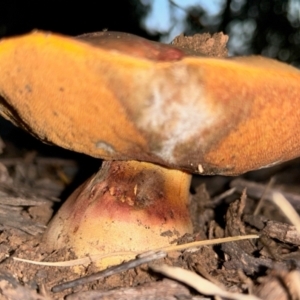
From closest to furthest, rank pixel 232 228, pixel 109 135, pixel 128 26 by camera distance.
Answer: pixel 109 135, pixel 232 228, pixel 128 26

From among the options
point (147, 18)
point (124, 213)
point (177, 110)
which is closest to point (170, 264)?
point (124, 213)

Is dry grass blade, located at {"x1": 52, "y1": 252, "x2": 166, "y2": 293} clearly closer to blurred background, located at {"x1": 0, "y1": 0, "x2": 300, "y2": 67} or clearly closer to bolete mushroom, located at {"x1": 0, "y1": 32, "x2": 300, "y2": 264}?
bolete mushroom, located at {"x1": 0, "y1": 32, "x2": 300, "y2": 264}

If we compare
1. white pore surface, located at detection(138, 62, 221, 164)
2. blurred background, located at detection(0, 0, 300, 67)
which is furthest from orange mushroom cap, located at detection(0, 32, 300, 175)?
blurred background, located at detection(0, 0, 300, 67)

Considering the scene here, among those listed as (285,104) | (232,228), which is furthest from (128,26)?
(285,104)

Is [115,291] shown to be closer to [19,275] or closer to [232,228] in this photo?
[19,275]

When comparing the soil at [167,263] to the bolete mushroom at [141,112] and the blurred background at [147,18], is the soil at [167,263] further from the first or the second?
the blurred background at [147,18]

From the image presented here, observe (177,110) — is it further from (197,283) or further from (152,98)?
(197,283)

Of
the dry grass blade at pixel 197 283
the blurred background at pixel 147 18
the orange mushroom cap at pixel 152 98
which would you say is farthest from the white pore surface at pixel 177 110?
the blurred background at pixel 147 18
